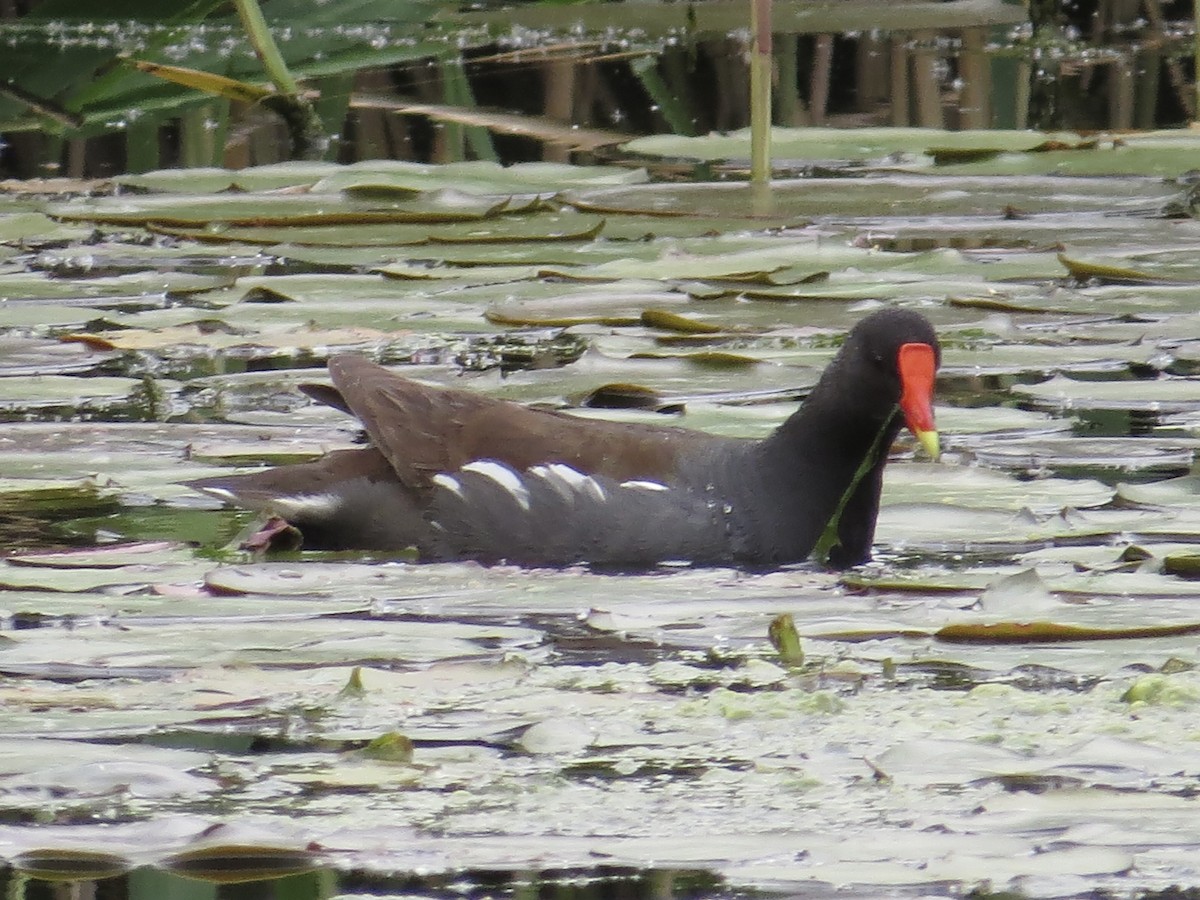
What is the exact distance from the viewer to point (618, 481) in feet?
11.2

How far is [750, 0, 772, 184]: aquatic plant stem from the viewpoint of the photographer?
5.40 m

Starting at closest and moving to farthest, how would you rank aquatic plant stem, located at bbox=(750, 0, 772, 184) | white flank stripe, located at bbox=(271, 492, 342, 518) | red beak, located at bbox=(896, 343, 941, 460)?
red beak, located at bbox=(896, 343, 941, 460) < white flank stripe, located at bbox=(271, 492, 342, 518) < aquatic plant stem, located at bbox=(750, 0, 772, 184)

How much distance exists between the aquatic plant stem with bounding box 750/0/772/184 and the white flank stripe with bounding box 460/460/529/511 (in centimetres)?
218

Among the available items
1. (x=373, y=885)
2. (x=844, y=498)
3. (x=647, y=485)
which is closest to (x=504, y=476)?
(x=647, y=485)

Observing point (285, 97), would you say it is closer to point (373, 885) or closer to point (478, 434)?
point (478, 434)

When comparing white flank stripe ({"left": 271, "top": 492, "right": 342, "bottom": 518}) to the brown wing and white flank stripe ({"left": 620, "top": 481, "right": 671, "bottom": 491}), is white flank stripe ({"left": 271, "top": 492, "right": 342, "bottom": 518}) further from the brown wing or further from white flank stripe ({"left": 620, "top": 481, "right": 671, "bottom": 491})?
white flank stripe ({"left": 620, "top": 481, "right": 671, "bottom": 491})

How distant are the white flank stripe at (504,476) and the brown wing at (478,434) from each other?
15mm

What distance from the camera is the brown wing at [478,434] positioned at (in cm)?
345

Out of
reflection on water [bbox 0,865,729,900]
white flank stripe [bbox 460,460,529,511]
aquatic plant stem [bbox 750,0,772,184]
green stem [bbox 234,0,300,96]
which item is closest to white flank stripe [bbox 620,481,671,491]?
white flank stripe [bbox 460,460,529,511]

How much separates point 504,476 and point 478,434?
0.11m

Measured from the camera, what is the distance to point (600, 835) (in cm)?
216

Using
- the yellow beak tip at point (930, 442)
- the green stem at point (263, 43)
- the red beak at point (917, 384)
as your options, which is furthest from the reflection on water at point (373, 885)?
the green stem at point (263, 43)

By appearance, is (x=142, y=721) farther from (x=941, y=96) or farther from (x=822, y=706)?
(x=941, y=96)

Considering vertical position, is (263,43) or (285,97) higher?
(263,43)
